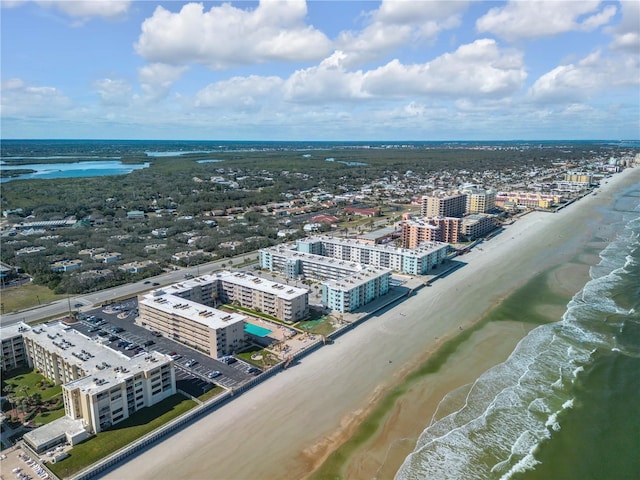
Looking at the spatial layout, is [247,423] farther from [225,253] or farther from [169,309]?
[225,253]

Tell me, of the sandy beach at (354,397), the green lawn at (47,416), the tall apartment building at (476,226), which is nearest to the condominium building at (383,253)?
the sandy beach at (354,397)

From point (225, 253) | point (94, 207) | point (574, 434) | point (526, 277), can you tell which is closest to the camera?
point (574, 434)

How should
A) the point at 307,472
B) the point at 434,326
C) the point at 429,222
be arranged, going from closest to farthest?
the point at 307,472
the point at 434,326
the point at 429,222

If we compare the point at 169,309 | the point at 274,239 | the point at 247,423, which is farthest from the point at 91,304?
the point at 274,239

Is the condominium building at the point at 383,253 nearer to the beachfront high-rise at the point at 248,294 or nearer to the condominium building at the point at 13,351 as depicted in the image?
the beachfront high-rise at the point at 248,294

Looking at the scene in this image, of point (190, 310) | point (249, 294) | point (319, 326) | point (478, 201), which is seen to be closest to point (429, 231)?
point (478, 201)

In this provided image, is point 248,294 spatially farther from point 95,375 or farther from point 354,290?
point 95,375
